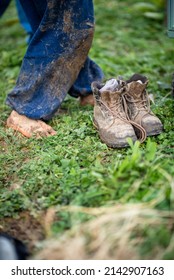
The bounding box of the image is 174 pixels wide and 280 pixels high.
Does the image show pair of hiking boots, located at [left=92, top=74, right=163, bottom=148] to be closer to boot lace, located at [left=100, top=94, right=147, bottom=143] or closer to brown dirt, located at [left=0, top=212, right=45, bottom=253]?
boot lace, located at [left=100, top=94, right=147, bottom=143]

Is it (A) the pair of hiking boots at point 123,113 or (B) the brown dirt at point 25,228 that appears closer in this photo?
(B) the brown dirt at point 25,228

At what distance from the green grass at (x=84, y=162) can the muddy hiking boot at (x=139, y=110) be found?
69mm

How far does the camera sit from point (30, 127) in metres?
2.85

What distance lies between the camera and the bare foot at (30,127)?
2836 mm

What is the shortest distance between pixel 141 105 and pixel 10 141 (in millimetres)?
847

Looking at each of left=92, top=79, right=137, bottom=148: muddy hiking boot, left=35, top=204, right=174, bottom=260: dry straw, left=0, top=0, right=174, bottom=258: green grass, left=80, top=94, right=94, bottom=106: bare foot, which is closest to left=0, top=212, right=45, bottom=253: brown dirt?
left=0, top=0, right=174, bottom=258: green grass

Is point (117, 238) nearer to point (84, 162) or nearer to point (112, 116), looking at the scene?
point (84, 162)

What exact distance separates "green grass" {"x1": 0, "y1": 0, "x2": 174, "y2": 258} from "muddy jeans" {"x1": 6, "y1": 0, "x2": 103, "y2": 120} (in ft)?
0.64

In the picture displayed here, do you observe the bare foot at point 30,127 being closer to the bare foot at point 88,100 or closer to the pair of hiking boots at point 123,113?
the pair of hiking boots at point 123,113

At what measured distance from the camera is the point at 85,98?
128 inches

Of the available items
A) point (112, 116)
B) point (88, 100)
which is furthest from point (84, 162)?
point (88, 100)

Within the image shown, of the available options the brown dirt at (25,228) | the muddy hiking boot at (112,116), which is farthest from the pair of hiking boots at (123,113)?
the brown dirt at (25,228)
